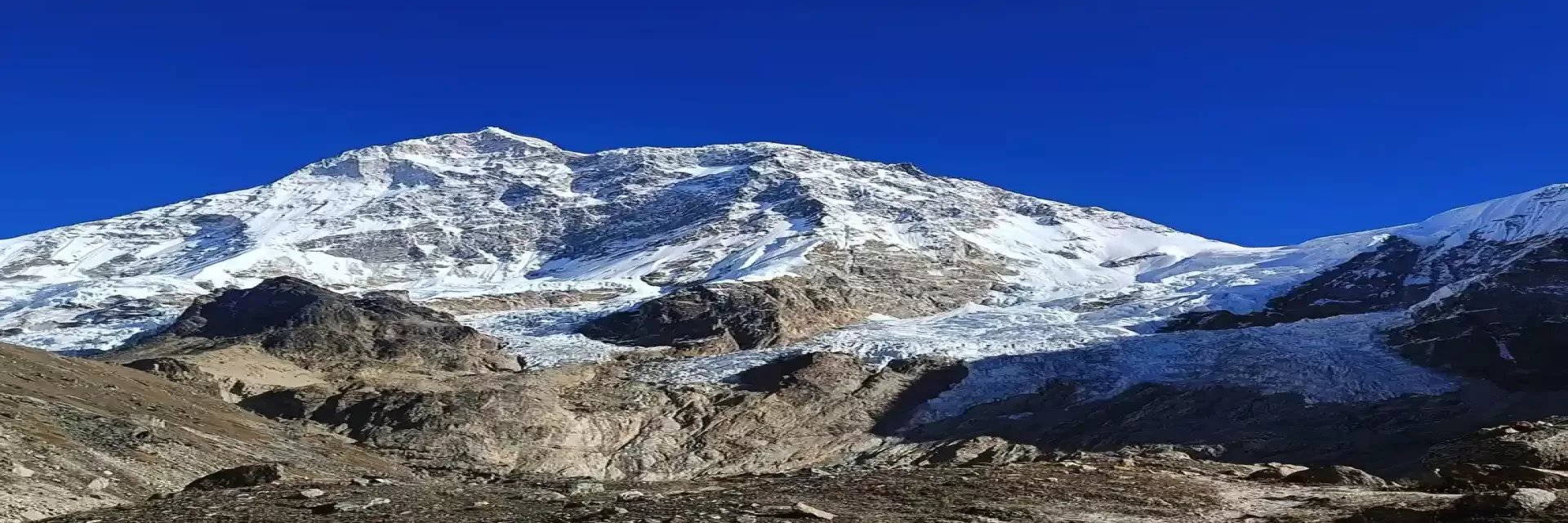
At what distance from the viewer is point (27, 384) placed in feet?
106

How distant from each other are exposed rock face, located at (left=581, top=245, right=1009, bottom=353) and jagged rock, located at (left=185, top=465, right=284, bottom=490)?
69494mm

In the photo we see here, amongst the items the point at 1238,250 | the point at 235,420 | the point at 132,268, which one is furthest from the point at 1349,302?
the point at 132,268

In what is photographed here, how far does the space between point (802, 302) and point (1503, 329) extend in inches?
2199

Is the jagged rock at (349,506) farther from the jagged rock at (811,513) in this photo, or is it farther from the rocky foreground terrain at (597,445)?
the jagged rock at (811,513)

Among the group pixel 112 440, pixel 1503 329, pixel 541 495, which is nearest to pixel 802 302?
pixel 1503 329

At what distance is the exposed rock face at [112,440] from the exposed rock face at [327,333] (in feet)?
102

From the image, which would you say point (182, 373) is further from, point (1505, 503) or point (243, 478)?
point (1505, 503)

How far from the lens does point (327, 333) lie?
3255 inches

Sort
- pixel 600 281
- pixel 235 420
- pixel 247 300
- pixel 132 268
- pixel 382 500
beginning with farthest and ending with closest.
A: pixel 132 268, pixel 600 281, pixel 247 300, pixel 235 420, pixel 382 500

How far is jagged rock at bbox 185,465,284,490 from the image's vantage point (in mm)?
18375

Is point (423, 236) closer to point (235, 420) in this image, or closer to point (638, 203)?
point (638, 203)

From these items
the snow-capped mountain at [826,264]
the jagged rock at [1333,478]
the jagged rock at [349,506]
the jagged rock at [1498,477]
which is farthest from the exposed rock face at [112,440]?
the snow-capped mountain at [826,264]

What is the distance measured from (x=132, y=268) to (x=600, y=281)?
80520mm

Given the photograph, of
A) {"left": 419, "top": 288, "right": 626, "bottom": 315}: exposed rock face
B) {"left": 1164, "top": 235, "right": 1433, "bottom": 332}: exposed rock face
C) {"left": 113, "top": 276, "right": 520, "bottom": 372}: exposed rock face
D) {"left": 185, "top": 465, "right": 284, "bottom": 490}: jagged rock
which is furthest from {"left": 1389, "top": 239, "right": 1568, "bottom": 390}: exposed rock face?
{"left": 419, "top": 288, "right": 626, "bottom": 315}: exposed rock face
